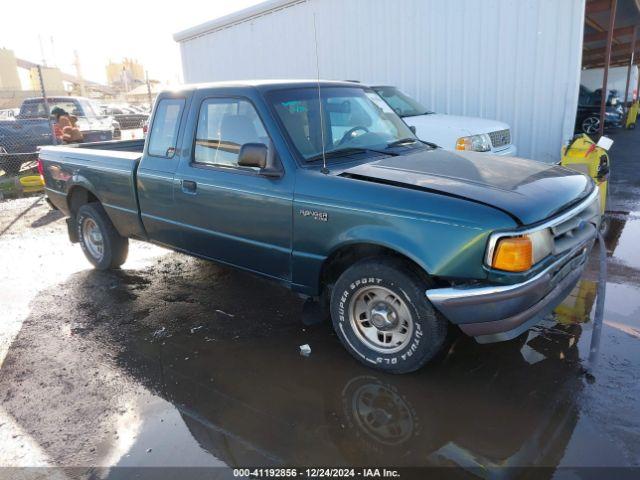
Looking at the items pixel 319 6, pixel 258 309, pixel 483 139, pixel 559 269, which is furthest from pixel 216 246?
pixel 319 6

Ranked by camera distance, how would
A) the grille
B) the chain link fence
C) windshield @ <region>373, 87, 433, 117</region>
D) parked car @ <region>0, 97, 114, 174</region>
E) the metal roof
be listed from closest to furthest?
the grille
windshield @ <region>373, 87, 433, 117</region>
the chain link fence
the metal roof
parked car @ <region>0, 97, 114, 174</region>

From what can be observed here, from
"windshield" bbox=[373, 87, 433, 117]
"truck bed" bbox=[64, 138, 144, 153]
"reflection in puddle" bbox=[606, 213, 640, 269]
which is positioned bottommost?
"reflection in puddle" bbox=[606, 213, 640, 269]

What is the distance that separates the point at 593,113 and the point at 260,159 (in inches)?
654

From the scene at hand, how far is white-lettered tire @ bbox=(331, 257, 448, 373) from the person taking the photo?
3.10 metres

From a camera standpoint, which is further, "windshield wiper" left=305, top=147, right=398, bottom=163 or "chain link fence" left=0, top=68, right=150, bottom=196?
"chain link fence" left=0, top=68, right=150, bottom=196

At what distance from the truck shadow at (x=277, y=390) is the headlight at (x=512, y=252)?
883 millimetres

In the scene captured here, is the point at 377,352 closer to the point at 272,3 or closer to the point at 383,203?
the point at 383,203

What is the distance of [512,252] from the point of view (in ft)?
9.04

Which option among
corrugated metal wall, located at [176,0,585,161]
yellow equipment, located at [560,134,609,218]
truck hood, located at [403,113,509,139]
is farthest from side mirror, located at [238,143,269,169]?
corrugated metal wall, located at [176,0,585,161]

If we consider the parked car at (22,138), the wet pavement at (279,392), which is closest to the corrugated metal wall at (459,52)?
the wet pavement at (279,392)

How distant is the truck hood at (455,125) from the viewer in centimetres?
720

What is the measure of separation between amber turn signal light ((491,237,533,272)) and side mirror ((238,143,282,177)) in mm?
1571

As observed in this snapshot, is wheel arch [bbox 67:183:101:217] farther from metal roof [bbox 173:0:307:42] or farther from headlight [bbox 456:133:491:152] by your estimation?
metal roof [bbox 173:0:307:42]

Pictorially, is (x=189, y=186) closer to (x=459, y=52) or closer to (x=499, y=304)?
(x=499, y=304)
